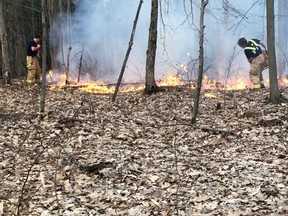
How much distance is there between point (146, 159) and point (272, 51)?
5.08m

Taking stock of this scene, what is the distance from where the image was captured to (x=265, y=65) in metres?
12.8

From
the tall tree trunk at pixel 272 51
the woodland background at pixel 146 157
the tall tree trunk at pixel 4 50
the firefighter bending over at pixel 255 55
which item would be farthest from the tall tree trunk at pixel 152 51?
the tall tree trunk at pixel 4 50

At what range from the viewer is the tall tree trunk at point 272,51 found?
9.45 meters

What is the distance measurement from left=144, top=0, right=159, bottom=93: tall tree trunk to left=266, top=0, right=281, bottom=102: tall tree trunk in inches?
152

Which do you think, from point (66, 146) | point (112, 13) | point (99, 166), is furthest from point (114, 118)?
point (112, 13)

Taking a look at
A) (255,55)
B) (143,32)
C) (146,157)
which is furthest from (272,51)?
(143,32)

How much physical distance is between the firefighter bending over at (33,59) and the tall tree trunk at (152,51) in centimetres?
521

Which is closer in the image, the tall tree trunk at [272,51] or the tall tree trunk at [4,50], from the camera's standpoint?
the tall tree trunk at [272,51]

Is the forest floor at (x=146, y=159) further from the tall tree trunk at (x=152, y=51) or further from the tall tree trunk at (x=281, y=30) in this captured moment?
the tall tree trunk at (x=281, y=30)

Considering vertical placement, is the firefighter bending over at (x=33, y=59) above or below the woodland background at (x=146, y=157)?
above

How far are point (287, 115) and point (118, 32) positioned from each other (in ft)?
60.7

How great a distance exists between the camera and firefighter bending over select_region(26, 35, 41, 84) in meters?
15.1

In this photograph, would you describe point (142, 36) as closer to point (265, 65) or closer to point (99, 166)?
point (265, 65)

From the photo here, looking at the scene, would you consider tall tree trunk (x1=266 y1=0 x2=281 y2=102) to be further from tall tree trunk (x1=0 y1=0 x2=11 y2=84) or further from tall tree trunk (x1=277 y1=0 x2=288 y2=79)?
tall tree trunk (x1=277 y1=0 x2=288 y2=79)
